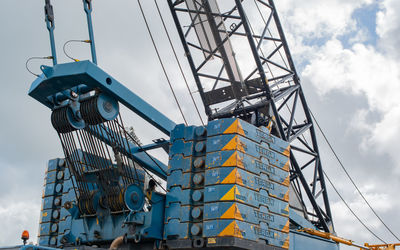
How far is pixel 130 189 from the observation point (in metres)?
11.9

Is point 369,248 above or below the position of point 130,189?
below

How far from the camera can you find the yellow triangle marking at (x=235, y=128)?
37.7 feet

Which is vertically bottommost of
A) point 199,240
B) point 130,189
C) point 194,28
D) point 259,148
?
point 199,240

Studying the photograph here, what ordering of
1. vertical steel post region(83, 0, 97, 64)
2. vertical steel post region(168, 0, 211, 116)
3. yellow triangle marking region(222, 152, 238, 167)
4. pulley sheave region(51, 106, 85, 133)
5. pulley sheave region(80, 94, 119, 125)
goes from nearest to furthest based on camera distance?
1. yellow triangle marking region(222, 152, 238, 167)
2. pulley sheave region(80, 94, 119, 125)
3. pulley sheave region(51, 106, 85, 133)
4. vertical steel post region(83, 0, 97, 64)
5. vertical steel post region(168, 0, 211, 116)

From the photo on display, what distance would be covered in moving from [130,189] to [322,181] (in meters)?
8.52

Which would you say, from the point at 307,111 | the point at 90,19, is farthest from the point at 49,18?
the point at 307,111

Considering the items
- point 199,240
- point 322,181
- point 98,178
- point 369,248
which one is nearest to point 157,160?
point 98,178

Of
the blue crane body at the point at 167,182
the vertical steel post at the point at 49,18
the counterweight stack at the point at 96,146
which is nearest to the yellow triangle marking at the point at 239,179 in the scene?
the blue crane body at the point at 167,182

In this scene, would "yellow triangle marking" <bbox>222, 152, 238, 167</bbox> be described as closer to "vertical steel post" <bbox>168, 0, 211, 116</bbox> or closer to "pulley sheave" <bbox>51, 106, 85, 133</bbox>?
"pulley sheave" <bbox>51, 106, 85, 133</bbox>

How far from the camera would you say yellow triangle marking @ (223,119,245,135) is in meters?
11.5

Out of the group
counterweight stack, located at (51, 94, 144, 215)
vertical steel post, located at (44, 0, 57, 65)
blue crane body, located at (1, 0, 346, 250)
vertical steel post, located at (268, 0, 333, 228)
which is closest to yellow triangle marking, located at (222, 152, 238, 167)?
blue crane body, located at (1, 0, 346, 250)

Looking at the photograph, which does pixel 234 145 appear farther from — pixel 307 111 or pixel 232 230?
pixel 307 111

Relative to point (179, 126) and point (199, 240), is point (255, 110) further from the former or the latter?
point (199, 240)

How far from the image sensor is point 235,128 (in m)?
11.5
